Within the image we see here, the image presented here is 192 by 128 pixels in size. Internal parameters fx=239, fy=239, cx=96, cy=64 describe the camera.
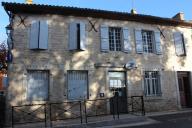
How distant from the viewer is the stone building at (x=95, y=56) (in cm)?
1115

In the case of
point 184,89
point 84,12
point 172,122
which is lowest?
point 172,122

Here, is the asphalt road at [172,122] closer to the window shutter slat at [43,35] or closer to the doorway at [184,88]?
the doorway at [184,88]

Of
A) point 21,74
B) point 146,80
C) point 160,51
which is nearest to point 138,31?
point 160,51

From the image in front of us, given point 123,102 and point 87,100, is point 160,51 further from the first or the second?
point 87,100

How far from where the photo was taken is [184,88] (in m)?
14.3

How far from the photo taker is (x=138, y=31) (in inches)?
527

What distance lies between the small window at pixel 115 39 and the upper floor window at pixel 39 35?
3513 mm

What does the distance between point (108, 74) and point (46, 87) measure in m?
3.22

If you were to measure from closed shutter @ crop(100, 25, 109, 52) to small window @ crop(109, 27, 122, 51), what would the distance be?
39cm

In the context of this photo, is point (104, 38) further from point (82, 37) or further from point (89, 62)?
point (89, 62)

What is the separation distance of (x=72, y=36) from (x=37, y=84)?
292 centimetres

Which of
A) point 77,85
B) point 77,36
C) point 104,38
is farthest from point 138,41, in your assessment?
point 77,85

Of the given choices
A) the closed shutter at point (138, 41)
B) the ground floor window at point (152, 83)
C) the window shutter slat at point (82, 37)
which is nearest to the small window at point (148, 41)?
the closed shutter at point (138, 41)

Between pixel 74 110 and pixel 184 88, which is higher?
pixel 184 88
